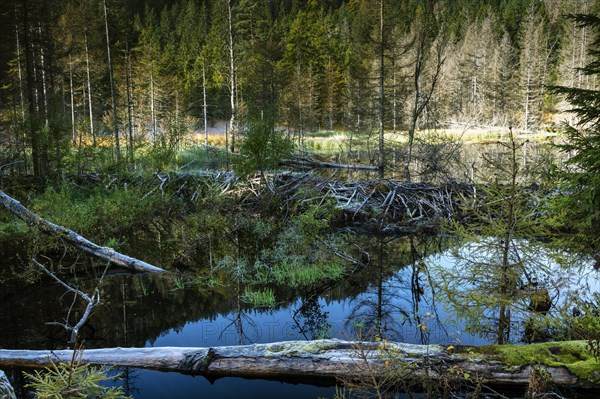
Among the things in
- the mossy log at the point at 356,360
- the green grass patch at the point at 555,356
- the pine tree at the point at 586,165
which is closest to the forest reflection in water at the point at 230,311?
the green grass patch at the point at 555,356

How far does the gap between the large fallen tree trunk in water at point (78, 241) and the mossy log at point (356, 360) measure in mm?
4072

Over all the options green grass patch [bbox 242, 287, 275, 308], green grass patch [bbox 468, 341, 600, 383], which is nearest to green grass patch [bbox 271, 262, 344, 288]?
green grass patch [bbox 242, 287, 275, 308]

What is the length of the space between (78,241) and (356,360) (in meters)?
7.25

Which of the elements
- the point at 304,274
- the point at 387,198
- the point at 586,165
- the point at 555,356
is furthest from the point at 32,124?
the point at 555,356

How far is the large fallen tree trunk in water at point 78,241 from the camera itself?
9.45m

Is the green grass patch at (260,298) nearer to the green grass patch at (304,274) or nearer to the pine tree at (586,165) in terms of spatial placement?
the green grass patch at (304,274)

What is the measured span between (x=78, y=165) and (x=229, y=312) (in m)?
12.1

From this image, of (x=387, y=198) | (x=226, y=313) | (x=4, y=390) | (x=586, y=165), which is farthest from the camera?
(x=387, y=198)

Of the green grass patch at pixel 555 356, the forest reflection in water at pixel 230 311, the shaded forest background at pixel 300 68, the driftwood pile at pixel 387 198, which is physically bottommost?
the forest reflection in water at pixel 230 311

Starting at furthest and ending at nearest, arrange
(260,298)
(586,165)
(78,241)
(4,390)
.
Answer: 1. (78,241)
2. (260,298)
3. (586,165)
4. (4,390)

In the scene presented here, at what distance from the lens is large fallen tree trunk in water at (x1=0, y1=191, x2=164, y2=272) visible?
945cm

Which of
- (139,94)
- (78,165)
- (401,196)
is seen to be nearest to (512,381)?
(401,196)

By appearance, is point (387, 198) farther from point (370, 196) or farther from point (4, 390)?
point (4, 390)

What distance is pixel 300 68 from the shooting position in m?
46.7
